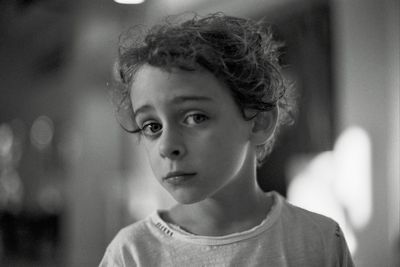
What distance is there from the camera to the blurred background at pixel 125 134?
184 centimetres

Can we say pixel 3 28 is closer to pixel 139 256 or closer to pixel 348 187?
pixel 348 187

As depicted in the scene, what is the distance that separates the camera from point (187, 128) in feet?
2.17

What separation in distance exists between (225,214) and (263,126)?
0.15m

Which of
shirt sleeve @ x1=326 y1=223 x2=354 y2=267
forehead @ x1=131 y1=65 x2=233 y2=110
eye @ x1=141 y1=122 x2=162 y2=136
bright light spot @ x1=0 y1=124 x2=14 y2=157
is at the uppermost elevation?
bright light spot @ x1=0 y1=124 x2=14 y2=157

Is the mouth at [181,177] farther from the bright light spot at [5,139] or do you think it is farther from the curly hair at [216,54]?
the bright light spot at [5,139]

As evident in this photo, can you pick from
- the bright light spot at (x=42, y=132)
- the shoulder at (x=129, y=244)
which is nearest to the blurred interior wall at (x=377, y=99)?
the shoulder at (x=129, y=244)

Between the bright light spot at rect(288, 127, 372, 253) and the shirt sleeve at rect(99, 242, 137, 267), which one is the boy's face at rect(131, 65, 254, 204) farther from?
the bright light spot at rect(288, 127, 372, 253)

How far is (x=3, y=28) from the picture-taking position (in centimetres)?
280

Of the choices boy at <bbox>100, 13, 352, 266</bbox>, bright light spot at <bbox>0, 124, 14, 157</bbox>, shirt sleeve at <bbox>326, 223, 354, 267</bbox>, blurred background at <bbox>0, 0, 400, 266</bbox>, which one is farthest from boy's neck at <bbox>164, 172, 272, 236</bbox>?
bright light spot at <bbox>0, 124, 14, 157</bbox>

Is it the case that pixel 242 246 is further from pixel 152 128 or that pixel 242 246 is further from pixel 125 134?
pixel 125 134

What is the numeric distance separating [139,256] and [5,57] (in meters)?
2.94

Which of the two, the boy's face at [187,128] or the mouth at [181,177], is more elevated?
the boy's face at [187,128]

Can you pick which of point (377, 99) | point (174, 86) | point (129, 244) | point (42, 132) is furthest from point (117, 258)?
point (42, 132)

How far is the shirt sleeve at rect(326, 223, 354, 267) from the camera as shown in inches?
29.5
